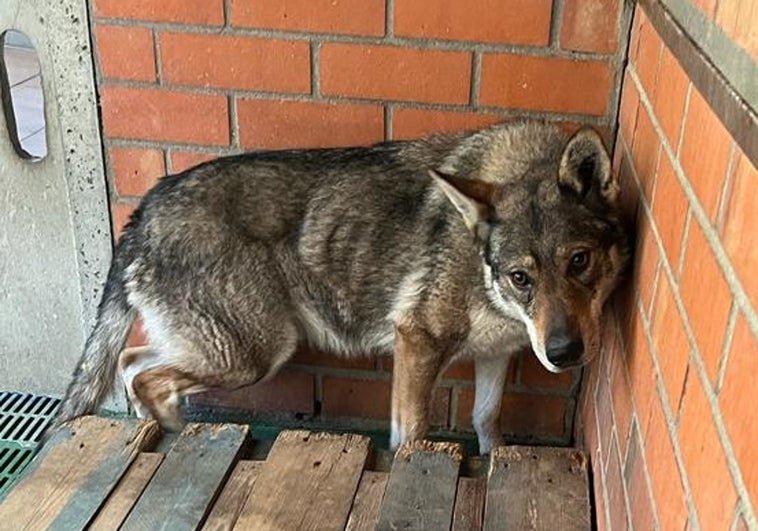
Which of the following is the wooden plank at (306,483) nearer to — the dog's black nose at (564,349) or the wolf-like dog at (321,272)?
the wolf-like dog at (321,272)

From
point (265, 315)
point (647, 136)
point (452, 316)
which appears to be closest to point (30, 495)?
point (265, 315)

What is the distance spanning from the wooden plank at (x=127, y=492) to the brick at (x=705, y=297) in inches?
68.6

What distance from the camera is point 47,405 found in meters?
3.62

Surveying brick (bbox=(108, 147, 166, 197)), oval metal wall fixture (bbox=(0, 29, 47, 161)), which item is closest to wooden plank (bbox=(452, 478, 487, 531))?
brick (bbox=(108, 147, 166, 197))

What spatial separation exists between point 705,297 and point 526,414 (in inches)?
75.5

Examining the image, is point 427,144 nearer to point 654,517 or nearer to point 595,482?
point 595,482

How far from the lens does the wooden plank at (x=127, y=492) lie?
8.20 feet

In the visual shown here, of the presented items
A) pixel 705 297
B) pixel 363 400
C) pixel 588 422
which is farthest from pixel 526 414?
pixel 705 297

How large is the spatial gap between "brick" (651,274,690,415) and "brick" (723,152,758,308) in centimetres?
30

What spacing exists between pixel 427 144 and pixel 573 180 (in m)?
0.63

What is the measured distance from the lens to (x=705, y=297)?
148cm

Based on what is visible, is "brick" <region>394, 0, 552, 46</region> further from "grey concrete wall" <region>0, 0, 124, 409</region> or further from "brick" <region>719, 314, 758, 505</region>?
"brick" <region>719, 314, 758, 505</region>

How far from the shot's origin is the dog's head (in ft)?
7.59

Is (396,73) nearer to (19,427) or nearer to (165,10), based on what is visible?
(165,10)
